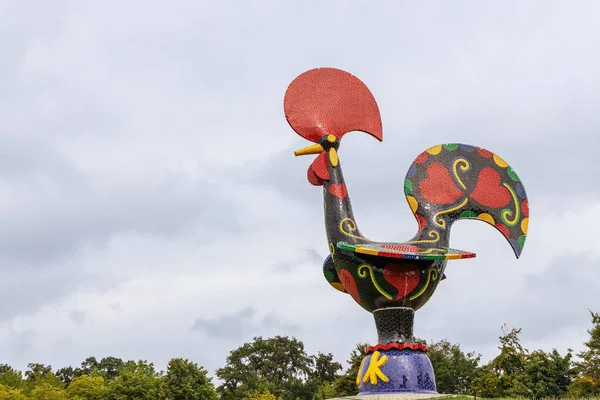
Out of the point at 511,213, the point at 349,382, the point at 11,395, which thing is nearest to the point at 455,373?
the point at 349,382

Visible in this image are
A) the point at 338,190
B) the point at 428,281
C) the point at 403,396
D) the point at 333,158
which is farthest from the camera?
the point at 333,158

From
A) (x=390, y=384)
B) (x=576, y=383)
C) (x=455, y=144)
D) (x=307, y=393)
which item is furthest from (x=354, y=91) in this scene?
(x=307, y=393)

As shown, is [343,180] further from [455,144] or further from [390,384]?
[390,384]

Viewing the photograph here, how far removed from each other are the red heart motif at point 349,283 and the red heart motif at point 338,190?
1.41 metres

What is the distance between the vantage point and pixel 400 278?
1408cm

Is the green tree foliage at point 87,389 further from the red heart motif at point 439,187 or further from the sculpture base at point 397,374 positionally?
the red heart motif at point 439,187

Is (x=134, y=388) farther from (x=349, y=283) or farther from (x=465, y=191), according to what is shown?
(x=465, y=191)

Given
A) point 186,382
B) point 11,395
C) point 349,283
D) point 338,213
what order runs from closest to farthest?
point 349,283 → point 338,213 → point 186,382 → point 11,395

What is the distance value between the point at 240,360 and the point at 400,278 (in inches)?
944

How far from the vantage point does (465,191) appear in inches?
601

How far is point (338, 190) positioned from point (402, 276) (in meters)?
2.06

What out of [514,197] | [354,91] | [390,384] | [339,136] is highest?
Answer: [354,91]

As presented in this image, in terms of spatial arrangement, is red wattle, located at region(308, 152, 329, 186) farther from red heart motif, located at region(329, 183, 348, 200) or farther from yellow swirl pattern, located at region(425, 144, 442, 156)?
yellow swirl pattern, located at region(425, 144, 442, 156)

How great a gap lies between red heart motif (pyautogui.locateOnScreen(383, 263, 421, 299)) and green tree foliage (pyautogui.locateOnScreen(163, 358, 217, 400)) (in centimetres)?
1311
